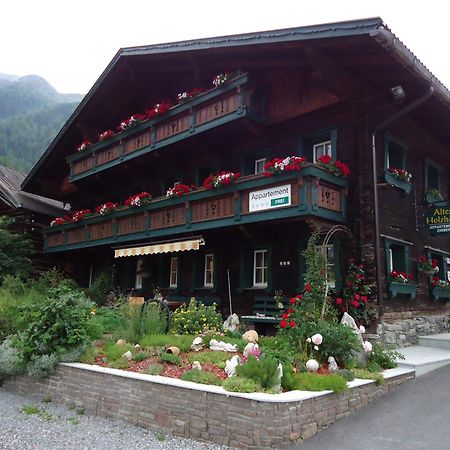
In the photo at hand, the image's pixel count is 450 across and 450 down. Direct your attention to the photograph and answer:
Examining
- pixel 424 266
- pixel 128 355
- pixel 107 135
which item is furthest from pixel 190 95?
pixel 128 355

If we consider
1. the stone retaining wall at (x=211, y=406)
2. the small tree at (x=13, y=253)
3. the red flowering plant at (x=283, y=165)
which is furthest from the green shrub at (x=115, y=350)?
the small tree at (x=13, y=253)

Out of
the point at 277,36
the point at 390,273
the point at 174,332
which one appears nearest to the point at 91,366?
the point at 174,332

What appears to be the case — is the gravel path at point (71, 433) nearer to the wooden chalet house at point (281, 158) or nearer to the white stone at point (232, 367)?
the white stone at point (232, 367)

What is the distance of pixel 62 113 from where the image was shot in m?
93.5

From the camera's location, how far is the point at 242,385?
20.0 ft

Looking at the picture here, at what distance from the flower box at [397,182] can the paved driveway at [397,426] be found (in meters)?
5.51

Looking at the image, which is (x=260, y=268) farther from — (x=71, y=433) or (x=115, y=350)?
(x=71, y=433)

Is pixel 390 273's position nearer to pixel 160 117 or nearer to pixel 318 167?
pixel 318 167

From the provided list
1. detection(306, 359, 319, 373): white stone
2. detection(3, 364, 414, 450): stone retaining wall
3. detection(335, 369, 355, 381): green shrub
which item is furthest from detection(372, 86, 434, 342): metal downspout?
detection(306, 359, 319, 373): white stone

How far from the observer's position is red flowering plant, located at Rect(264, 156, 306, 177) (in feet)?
34.4

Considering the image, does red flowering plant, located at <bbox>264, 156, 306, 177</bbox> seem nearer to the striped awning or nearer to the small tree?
the striped awning

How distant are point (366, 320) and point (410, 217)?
3679mm

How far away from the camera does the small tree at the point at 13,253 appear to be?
63.4 ft

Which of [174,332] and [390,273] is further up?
[390,273]
